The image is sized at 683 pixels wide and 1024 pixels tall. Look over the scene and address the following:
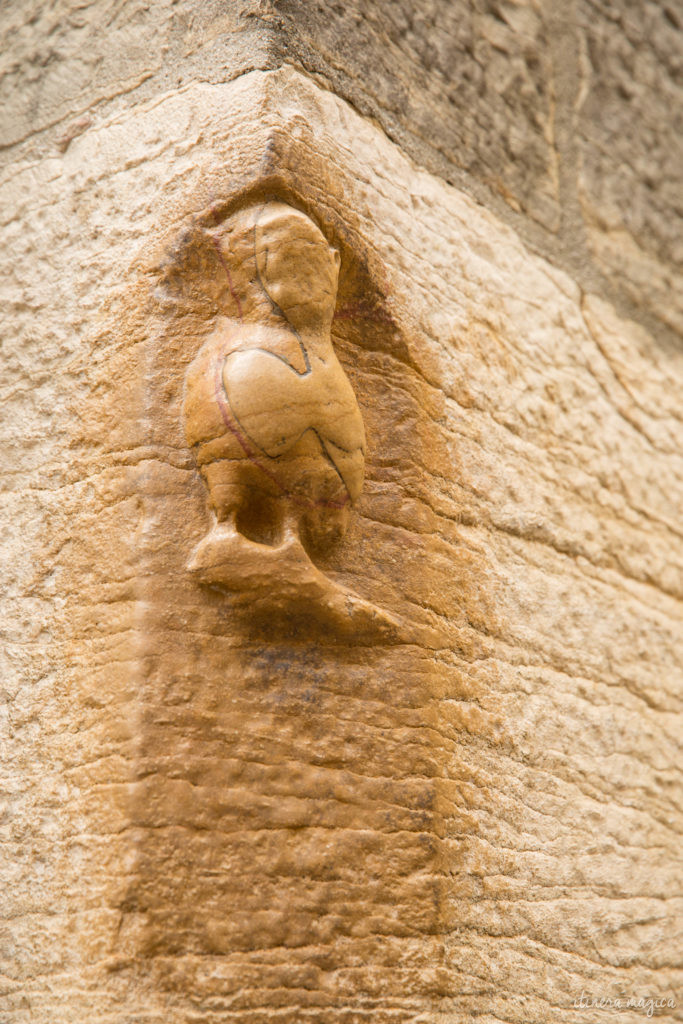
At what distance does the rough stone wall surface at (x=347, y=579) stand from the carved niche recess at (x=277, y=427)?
0.04 m

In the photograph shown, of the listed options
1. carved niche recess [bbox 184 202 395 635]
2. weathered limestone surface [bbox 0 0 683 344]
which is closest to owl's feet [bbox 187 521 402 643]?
carved niche recess [bbox 184 202 395 635]

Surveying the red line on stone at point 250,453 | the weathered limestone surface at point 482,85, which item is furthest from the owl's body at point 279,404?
the weathered limestone surface at point 482,85

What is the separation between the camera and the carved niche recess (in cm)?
116

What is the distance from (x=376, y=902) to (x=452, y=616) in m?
0.38

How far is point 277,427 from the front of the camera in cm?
116

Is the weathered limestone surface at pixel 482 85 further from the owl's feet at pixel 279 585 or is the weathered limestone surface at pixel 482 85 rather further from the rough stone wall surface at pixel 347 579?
the owl's feet at pixel 279 585

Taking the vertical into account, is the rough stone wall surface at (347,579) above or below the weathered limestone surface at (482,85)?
below

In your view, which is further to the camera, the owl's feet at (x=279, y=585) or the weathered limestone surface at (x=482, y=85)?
the weathered limestone surface at (x=482, y=85)

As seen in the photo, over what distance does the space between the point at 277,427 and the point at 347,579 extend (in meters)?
0.22

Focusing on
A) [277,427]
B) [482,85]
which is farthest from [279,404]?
[482,85]

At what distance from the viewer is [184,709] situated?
1128 millimetres

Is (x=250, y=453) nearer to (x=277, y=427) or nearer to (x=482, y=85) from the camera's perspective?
(x=277, y=427)

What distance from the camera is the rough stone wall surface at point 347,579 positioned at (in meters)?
1.12

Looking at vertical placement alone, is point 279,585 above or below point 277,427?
below
